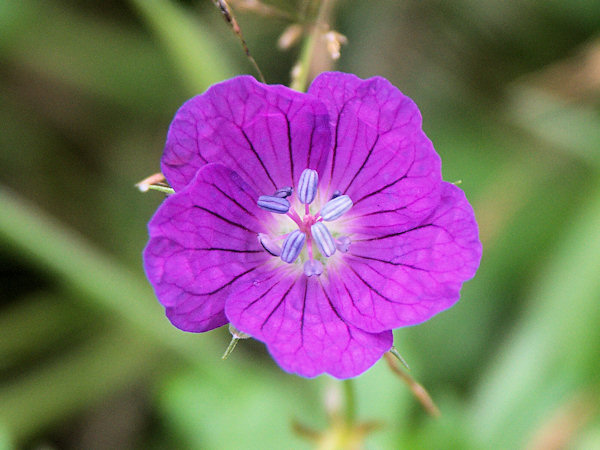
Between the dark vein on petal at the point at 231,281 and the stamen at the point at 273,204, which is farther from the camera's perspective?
the stamen at the point at 273,204

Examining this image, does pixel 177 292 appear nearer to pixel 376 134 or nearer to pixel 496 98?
pixel 376 134

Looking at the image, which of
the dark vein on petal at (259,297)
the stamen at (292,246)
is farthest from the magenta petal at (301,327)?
the stamen at (292,246)

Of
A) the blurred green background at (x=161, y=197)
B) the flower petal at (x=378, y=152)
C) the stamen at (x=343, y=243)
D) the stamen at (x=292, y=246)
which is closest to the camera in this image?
the flower petal at (x=378, y=152)

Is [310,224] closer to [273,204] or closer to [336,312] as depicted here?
[273,204]

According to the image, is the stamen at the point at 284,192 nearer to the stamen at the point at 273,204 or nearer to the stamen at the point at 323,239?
the stamen at the point at 273,204

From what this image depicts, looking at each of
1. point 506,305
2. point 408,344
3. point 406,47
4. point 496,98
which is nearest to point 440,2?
point 406,47

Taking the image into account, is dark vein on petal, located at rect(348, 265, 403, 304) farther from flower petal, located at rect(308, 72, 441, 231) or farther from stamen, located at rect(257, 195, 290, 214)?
stamen, located at rect(257, 195, 290, 214)
